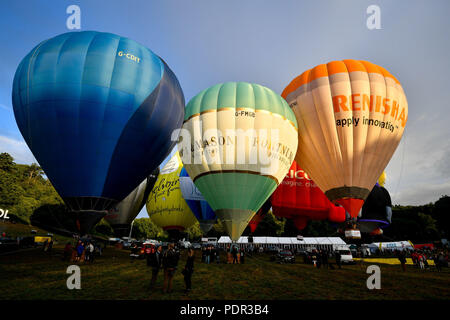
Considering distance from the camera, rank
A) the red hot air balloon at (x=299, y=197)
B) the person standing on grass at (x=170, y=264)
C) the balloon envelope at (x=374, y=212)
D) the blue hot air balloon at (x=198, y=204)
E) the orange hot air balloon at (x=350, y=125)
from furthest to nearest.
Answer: the balloon envelope at (x=374, y=212) < the blue hot air balloon at (x=198, y=204) < the red hot air balloon at (x=299, y=197) < the orange hot air balloon at (x=350, y=125) < the person standing on grass at (x=170, y=264)

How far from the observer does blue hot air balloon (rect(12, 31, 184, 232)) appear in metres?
14.9

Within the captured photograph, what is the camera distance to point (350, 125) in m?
17.3

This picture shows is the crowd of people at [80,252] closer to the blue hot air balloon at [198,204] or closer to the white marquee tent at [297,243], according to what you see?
the blue hot air balloon at [198,204]

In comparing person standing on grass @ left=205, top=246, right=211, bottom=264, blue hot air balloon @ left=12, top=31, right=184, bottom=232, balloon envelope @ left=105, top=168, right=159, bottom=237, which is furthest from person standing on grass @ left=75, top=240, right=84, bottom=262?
balloon envelope @ left=105, top=168, right=159, bottom=237

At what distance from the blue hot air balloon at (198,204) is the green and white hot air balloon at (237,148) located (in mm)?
8767

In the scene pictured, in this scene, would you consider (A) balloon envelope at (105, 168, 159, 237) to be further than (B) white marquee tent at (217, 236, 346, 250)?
No

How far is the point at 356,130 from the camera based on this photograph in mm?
Result: 17281

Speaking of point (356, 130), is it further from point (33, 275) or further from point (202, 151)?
point (33, 275)

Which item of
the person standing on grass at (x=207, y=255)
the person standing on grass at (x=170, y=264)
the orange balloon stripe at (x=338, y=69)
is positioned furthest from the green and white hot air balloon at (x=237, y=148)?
the person standing on grass at (x=170, y=264)

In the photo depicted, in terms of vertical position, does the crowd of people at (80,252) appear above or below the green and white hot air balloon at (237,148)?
below

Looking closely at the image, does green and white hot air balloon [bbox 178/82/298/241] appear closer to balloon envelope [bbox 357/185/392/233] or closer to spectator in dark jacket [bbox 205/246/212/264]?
spectator in dark jacket [bbox 205/246/212/264]

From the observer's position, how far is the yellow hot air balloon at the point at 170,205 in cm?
2820

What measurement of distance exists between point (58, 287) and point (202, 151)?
386 inches

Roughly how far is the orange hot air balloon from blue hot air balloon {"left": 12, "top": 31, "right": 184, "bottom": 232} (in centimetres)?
1026
